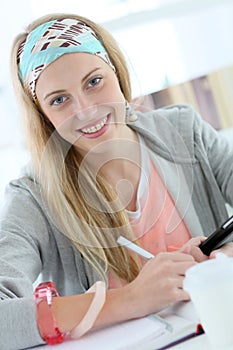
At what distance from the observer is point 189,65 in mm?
2080

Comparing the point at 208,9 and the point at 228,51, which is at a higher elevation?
the point at 208,9

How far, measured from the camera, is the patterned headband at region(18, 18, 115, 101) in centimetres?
110

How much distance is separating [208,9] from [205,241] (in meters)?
1.30

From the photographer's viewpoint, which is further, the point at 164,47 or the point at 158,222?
the point at 164,47

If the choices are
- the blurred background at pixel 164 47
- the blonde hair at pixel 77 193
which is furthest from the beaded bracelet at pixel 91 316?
the blurred background at pixel 164 47

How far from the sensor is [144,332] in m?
0.78

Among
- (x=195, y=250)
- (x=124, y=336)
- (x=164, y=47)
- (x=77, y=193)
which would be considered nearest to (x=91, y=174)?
(x=77, y=193)

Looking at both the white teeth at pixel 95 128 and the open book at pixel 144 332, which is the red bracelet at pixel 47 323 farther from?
the white teeth at pixel 95 128

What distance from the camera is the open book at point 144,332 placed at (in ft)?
2.48

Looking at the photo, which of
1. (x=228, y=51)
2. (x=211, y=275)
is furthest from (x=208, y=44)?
(x=211, y=275)

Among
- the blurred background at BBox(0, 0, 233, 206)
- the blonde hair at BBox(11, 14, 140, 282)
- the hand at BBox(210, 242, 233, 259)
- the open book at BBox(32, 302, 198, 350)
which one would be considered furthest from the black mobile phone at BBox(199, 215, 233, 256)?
the blurred background at BBox(0, 0, 233, 206)

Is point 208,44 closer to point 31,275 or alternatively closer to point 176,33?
point 176,33

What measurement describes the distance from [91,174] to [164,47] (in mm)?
993

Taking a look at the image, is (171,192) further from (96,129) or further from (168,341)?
(168,341)
